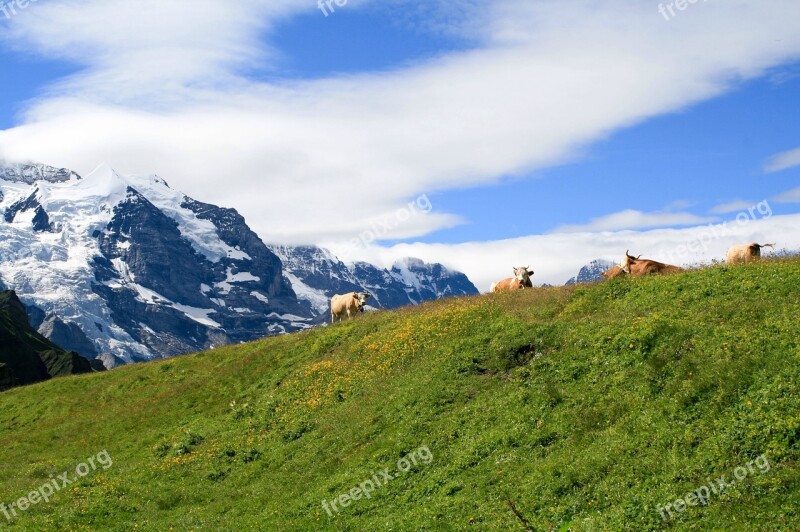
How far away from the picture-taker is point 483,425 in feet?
85.5

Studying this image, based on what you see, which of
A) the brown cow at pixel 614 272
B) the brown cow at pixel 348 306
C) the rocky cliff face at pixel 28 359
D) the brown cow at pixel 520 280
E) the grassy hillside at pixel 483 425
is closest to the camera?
the grassy hillside at pixel 483 425

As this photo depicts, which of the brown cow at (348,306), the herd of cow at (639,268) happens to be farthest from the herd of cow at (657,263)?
the brown cow at (348,306)

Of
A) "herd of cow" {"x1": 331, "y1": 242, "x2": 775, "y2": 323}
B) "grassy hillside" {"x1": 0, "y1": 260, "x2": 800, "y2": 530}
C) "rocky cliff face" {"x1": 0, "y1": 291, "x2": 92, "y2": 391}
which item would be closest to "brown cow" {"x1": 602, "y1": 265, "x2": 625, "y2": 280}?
"herd of cow" {"x1": 331, "y1": 242, "x2": 775, "y2": 323}

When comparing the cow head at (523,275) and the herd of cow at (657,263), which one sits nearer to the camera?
the herd of cow at (657,263)

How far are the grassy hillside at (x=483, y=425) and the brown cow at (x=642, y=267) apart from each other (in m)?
3.63

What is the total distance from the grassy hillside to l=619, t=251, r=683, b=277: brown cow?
143 inches

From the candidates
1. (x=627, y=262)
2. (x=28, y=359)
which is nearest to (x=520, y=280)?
(x=627, y=262)

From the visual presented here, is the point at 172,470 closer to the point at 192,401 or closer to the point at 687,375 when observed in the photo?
the point at 192,401

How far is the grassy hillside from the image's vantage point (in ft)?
62.4

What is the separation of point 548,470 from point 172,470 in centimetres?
1929

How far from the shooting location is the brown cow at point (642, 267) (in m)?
38.1

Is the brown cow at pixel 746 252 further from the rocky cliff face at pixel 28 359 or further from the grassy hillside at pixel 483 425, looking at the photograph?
the rocky cliff face at pixel 28 359

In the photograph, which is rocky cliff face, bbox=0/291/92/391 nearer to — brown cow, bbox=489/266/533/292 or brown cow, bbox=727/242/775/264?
brown cow, bbox=489/266/533/292

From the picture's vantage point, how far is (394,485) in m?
24.7
